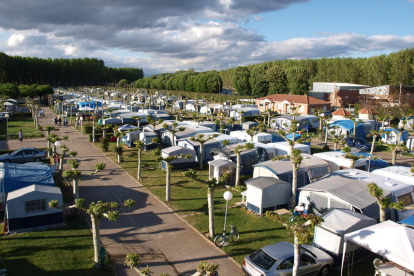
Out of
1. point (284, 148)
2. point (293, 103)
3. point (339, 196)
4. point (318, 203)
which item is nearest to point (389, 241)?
point (339, 196)

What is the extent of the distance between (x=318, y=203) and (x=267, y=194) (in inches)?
74.9

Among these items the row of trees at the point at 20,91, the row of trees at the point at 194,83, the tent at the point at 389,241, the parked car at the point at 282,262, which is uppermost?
the row of trees at the point at 194,83

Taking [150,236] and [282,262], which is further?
[150,236]

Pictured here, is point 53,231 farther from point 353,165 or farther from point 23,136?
point 23,136

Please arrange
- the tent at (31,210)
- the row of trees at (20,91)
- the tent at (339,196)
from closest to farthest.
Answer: the tent at (31,210) < the tent at (339,196) < the row of trees at (20,91)

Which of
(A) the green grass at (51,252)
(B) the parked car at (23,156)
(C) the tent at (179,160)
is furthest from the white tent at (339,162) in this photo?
A: (B) the parked car at (23,156)

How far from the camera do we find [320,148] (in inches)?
958

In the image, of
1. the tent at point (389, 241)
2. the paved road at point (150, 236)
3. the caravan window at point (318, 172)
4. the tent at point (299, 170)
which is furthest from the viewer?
the caravan window at point (318, 172)

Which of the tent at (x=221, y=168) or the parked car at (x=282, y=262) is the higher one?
the tent at (x=221, y=168)

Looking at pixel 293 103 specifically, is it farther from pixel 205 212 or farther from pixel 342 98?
pixel 205 212

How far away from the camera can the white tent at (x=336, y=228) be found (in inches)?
344

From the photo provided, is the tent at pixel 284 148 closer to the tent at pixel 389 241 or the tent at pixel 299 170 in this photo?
the tent at pixel 299 170

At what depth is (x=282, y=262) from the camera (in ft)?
25.3

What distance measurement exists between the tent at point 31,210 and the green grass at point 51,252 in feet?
0.93
